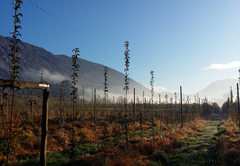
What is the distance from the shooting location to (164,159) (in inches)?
404

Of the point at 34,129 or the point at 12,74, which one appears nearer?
the point at 12,74

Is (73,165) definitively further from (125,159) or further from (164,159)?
(164,159)

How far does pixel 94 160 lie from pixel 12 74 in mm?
5966

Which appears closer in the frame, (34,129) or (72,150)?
(72,150)

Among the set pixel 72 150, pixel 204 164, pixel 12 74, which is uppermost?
pixel 12 74

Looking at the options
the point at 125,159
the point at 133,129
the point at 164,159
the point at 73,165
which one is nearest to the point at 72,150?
the point at 73,165

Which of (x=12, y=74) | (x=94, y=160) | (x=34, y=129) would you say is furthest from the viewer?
(x=34, y=129)

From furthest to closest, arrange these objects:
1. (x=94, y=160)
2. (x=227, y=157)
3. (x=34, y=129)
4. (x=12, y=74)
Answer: (x=34, y=129)
(x=227, y=157)
(x=94, y=160)
(x=12, y=74)

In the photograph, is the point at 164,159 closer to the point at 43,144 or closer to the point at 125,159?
the point at 125,159

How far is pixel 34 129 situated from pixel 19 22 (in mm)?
13624

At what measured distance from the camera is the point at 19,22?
5402mm

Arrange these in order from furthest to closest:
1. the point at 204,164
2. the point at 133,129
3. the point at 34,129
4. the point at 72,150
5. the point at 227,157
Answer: the point at 133,129, the point at 34,129, the point at 227,157, the point at 204,164, the point at 72,150

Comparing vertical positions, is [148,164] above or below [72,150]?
below

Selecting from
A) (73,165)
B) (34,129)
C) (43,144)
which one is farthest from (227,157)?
(34,129)
